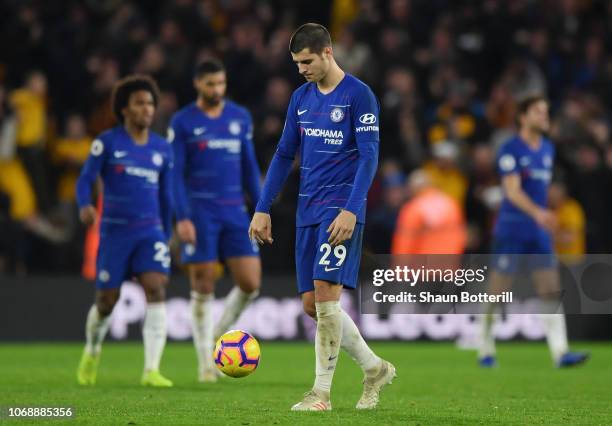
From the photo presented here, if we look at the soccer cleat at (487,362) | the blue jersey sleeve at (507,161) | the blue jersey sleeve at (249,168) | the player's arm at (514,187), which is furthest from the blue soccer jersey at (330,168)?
the soccer cleat at (487,362)

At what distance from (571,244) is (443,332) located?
2145 millimetres

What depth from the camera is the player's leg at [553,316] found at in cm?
1333

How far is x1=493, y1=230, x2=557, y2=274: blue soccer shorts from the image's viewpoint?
13461 millimetres

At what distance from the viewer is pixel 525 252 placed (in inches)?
534

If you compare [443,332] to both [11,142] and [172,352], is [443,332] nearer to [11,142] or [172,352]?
[172,352]

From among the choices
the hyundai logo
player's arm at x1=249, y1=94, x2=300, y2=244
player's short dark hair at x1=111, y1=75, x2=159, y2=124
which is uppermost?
player's short dark hair at x1=111, y1=75, x2=159, y2=124

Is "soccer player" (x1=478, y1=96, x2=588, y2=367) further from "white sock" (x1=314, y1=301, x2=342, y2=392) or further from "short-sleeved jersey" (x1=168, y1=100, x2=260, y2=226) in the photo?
"white sock" (x1=314, y1=301, x2=342, y2=392)

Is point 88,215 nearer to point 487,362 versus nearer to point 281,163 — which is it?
point 281,163

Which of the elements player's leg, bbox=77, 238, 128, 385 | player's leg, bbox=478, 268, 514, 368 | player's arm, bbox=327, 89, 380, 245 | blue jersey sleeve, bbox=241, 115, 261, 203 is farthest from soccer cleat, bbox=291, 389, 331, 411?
player's leg, bbox=478, 268, 514, 368

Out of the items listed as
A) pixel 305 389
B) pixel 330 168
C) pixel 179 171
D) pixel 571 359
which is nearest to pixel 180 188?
pixel 179 171

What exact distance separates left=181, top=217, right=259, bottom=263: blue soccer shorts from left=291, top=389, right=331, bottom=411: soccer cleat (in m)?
3.39

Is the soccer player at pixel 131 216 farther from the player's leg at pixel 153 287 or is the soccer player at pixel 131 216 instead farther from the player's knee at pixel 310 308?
the player's knee at pixel 310 308

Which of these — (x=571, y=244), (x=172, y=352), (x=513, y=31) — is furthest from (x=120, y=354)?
(x=513, y=31)

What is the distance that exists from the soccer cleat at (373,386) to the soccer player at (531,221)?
5.11 m
